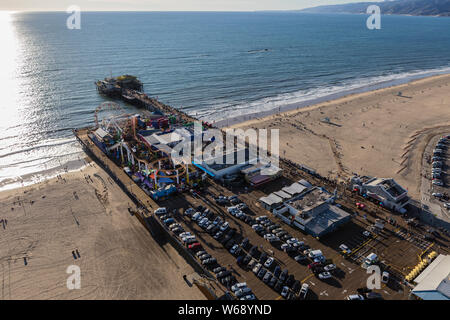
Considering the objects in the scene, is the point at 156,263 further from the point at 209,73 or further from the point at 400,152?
the point at 209,73

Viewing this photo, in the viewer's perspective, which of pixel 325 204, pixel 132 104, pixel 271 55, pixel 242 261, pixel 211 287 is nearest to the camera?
pixel 211 287

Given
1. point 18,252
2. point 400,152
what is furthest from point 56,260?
point 400,152

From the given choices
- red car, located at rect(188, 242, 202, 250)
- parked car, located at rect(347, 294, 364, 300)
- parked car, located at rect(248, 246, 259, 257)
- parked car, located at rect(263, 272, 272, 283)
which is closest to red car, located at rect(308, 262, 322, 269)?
parked car, located at rect(347, 294, 364, 300)

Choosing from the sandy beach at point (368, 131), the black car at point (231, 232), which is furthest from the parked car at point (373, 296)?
the sandy beach at point (368, 131)

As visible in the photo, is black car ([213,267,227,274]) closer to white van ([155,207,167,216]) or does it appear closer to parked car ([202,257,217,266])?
parked car ([202,257,217,266])

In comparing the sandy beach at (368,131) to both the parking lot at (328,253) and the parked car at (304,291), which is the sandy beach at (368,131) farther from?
the parked car at (304,291)
